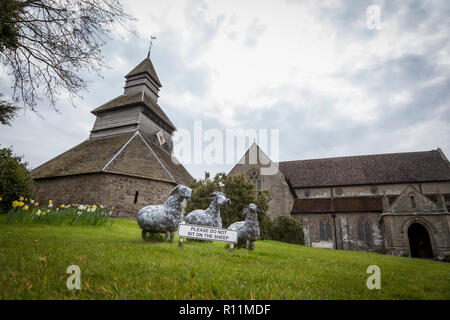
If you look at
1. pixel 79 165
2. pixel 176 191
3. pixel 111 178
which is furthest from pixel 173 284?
pixel 79 165

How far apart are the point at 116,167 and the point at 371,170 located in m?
31.2

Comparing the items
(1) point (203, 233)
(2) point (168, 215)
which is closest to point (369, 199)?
(1) point (203, 233)

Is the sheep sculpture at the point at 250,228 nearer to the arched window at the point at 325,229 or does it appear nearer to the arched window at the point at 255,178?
the arched window at the point at 255,178

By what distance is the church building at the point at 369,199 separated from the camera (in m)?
19.2

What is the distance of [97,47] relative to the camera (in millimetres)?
6477

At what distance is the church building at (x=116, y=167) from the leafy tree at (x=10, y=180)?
5.13 m

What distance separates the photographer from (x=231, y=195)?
16141 mm

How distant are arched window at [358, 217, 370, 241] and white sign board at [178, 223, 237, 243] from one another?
23.3 metres

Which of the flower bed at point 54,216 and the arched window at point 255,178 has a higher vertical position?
the arched window at point 255,178

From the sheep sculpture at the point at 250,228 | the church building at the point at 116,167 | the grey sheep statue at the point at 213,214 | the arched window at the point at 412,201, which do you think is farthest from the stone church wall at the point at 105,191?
the arched window at the point at 412,201

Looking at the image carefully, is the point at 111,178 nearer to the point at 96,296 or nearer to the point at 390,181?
the point at 96,296

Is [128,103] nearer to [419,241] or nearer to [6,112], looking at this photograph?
[6,112]

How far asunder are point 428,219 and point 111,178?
28089 millimetres
